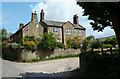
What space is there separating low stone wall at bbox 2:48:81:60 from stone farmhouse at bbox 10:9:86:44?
5715mm

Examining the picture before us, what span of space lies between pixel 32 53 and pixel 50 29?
11.1 meters

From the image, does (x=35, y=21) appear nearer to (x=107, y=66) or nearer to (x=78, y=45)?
(x=78, y=45)

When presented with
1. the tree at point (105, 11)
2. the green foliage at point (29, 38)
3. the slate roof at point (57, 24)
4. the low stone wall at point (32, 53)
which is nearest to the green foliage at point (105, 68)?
the tree at point (105, 11)

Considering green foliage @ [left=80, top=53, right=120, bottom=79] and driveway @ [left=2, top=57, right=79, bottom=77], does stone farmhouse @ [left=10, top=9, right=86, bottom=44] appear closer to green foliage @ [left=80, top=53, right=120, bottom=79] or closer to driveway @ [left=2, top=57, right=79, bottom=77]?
driveway @ [left=2, top=57, right=79, bottom=77]

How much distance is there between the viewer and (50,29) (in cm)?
3350

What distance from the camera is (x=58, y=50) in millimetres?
26938

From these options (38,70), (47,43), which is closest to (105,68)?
(38,70)

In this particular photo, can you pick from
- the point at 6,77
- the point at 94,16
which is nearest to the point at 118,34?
the point at 94,16

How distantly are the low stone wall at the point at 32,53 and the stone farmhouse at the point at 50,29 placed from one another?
18.7 ft

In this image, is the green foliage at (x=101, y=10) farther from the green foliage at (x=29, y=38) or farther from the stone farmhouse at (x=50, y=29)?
the stone farmhouse at (x=50, y=29)

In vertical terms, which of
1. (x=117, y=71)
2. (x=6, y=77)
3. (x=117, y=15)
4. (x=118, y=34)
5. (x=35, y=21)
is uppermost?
(x=35, y=21)

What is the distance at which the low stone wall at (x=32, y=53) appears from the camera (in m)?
22.9

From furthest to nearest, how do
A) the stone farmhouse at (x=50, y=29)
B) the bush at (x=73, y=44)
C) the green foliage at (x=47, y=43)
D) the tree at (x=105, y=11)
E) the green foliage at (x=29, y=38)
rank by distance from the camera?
1. the stone farmhouse at (x=50, y=29)
2. the bush at (x=73, y=44)
3. the green foliage at (x=29, y=38)
4. the green foliage at (x=47, y=43)
5. the tree at (x=105, y=11)

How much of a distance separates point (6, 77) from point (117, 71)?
27.1 ft
